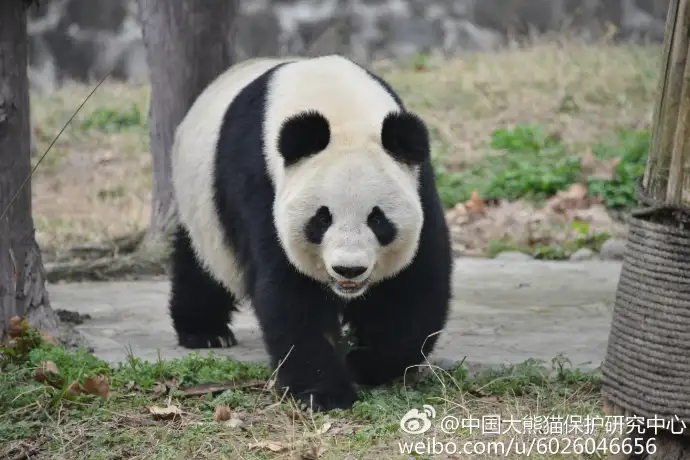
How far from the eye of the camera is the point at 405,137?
4.26 m

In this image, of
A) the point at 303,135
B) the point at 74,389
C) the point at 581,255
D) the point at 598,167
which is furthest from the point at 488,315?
the point at 598,167

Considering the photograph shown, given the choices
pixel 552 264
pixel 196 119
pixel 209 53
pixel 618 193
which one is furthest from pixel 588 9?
pixel 196 119

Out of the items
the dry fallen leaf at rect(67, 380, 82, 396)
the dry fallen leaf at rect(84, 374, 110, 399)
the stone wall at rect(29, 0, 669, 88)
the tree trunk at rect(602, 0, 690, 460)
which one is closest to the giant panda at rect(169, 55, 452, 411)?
the dry fallen leaf at rect(84, 374, 110, 399)

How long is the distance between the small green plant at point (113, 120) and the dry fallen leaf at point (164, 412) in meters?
7.61

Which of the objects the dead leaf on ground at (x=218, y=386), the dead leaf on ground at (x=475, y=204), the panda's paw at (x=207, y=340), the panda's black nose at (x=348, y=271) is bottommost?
the dead leaf on ground at (x=475, y=204)

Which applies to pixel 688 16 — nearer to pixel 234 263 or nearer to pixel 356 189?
pixel 356 189

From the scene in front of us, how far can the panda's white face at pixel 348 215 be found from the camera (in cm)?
403

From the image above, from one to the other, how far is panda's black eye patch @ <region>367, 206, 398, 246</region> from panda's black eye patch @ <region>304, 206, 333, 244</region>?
0.16 meters

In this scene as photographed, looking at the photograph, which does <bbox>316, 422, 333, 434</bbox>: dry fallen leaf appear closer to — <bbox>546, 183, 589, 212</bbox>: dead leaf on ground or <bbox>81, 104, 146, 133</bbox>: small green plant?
<bbox>546, 183, 589, 212</bbox>: dead leaf on ground

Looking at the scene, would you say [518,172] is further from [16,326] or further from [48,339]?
[16,326]

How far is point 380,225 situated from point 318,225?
24cm

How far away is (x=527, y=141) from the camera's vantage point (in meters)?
9.96

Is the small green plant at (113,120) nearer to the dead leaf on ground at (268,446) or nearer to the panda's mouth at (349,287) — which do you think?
the panda's mouth at (349,287)

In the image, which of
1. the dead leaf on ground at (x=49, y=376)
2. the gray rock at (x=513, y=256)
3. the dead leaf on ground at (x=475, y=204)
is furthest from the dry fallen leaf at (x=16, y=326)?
the dead leaf on ground at (x=475, y=204)
